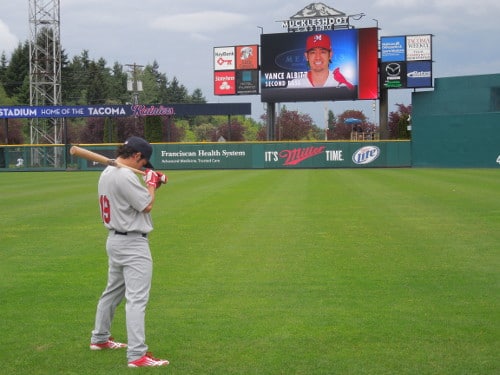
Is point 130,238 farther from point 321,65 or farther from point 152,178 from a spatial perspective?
point 321,65

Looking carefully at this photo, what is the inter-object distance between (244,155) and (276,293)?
40396 millimetres

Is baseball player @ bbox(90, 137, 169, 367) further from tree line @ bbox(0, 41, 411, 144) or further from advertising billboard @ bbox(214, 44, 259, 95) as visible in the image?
tree line @ bbox(0, 41, 411, 144)

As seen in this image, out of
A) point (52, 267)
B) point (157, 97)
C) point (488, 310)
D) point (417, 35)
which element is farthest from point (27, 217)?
point (157, 97)

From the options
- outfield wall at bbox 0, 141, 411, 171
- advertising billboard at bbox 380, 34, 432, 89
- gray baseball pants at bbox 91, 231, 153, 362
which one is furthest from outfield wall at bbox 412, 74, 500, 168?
gray baseball pants at bbox 91, 231, 153, 362

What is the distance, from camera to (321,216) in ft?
51.7

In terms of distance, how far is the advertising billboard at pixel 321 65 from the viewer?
155ft

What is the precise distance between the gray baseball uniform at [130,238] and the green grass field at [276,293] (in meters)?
0.41

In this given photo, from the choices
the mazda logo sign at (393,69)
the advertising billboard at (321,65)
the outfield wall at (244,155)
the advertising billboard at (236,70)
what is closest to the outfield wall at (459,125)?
the outfield wall at (244,155)

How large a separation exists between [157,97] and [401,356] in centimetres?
12082

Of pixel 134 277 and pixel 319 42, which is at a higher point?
pixel 319 42

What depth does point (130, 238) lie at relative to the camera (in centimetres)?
548

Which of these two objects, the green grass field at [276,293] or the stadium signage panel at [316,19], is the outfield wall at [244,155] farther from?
the green grass field at [276,293]

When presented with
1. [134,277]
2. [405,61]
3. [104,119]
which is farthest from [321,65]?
[134,277]

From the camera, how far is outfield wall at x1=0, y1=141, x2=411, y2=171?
46469 millimetres
